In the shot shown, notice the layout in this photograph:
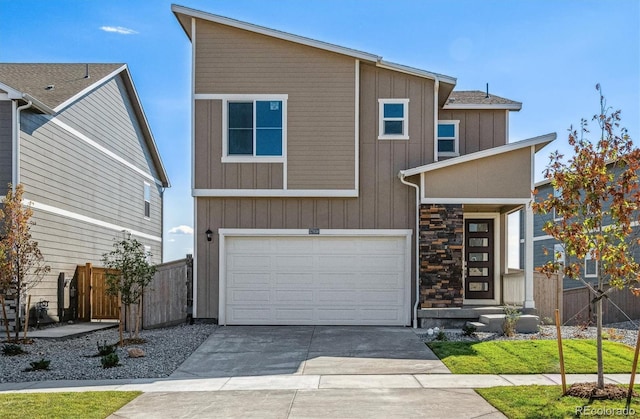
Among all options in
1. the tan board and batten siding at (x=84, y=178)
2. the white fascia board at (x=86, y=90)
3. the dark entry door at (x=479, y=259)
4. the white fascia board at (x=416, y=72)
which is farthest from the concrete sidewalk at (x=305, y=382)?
the white fascia board at (x=86, y=90)

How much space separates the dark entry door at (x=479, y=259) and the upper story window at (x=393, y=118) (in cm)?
319

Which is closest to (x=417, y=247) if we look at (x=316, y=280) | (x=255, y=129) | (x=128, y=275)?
(x=316, y=280)

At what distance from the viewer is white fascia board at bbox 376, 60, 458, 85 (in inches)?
580

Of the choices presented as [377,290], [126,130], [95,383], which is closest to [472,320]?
[377,290]

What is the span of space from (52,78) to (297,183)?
29.6 ft

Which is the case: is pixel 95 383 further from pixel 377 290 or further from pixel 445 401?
pixel 377 290

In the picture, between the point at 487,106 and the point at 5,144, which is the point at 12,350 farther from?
the point at 487,106

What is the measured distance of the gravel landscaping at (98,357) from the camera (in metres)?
9.95

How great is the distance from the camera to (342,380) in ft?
30.5

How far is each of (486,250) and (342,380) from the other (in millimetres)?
8163

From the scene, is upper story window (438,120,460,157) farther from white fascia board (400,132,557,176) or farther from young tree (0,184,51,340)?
A: young tree (0,184,51,340)

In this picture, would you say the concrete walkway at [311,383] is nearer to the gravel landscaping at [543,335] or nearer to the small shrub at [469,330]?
the gravel landscaping at [543,335]

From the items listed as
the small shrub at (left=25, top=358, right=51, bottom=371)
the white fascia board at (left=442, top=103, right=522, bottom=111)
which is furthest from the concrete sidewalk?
the white fascia board at (left=442, top=103, right=522, bottom=111)

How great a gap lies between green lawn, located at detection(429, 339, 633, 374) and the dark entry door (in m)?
4.21
